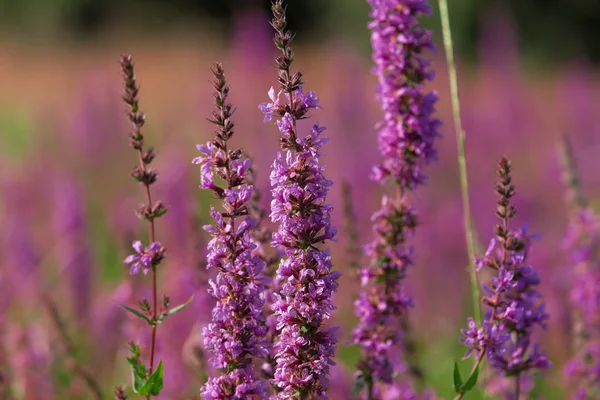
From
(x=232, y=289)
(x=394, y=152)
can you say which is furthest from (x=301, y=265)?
(x=394, y=152)

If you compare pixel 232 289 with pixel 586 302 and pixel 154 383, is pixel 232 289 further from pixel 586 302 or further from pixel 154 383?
pixel 586 302

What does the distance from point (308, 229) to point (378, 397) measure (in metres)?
1.50

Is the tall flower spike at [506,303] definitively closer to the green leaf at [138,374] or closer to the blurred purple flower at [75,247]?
the green leaf at [138,374]

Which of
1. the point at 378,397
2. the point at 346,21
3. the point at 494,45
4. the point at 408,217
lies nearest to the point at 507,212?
the point at 408,217

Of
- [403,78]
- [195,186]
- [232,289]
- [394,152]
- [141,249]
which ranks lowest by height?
[232,289]

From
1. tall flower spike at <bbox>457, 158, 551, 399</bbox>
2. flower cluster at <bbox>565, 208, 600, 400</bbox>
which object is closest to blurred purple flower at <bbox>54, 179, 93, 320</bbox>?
flower cluster at <bbox>565, 208, 600, 400</bbox>

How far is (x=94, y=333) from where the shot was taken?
6.12 meters

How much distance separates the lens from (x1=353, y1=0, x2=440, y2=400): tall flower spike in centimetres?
349

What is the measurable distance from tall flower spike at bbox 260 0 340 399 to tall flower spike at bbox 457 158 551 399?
1.66ft

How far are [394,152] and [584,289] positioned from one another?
1.46m

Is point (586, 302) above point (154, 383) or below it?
above

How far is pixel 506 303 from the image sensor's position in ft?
10.1

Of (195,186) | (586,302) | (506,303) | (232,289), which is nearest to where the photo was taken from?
(232,289)

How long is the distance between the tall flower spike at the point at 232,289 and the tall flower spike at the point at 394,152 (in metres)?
0.90
